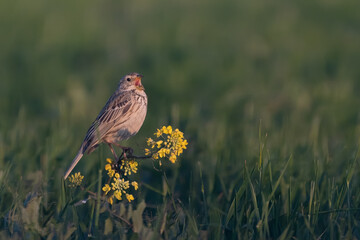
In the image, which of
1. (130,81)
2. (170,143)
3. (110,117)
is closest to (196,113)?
(130,81)

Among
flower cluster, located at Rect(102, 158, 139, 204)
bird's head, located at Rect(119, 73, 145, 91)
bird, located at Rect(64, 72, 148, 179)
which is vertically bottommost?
flower cluster, located at Rect(102, 158, 139, 204)

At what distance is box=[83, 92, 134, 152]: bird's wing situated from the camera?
4980 millimetres

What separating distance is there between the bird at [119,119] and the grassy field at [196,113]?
0.21 meters

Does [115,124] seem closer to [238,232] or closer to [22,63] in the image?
[238,232]

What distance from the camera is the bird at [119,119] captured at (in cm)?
482

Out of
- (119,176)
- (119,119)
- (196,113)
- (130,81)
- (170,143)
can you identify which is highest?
(196,113)

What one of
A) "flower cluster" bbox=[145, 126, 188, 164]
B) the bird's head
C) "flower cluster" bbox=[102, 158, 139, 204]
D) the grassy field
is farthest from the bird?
"flower cluster" bbox=[145, 126, 188, 164]

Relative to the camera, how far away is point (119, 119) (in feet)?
16.6

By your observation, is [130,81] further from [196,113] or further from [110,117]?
[196,113]

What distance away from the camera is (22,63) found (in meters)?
13.0

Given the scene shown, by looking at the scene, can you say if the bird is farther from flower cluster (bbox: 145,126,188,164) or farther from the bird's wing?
flower cluster (bbox: 145,126,188,164)

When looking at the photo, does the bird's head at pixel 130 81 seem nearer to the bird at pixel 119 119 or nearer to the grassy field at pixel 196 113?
the bird at pixel 119 119

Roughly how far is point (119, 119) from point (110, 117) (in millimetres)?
95

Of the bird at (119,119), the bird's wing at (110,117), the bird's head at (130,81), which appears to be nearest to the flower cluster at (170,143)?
the bird at (119,119)
